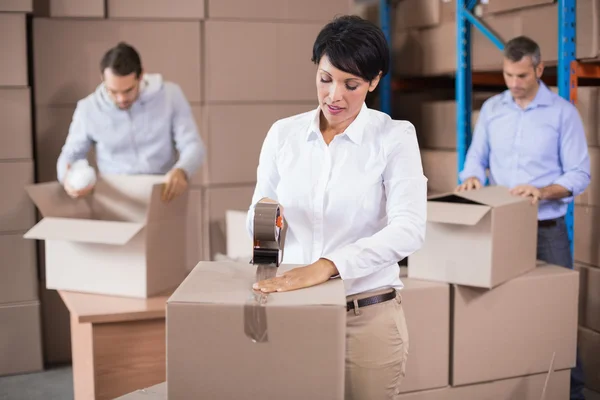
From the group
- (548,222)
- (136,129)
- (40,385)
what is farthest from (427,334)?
(40,385)

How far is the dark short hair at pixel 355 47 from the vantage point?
4.53 ft

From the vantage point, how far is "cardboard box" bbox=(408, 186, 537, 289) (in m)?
2.24

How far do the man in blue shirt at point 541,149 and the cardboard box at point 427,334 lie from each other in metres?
0.57

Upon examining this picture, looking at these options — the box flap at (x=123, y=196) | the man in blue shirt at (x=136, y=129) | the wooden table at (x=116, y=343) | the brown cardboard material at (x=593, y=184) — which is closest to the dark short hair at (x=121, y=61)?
the man in blue shirt at (x=136, y=129)

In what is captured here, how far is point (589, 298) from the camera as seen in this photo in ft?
9.73

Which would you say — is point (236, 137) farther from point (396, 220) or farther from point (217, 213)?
point (396, 220)

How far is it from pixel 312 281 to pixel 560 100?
173 centimetres

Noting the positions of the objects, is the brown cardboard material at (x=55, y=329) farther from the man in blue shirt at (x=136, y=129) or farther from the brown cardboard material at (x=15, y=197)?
the man in blue shirt at (x=136, y=129)

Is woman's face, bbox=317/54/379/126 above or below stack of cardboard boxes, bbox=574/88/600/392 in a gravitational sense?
above

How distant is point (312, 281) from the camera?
1331 mm

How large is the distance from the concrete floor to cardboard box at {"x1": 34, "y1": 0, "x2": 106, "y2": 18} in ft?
5.21

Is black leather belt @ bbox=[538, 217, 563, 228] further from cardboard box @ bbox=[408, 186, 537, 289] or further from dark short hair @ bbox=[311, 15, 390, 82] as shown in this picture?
dark short hair @ bbox=[311, 15, 390, 82]

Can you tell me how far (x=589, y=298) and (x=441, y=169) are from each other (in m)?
1.04

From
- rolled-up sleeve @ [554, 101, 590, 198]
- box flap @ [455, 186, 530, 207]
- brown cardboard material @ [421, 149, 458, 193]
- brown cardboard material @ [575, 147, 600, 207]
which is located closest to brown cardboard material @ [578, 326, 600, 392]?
brown cardboard material @ [575, 147, 600, 207]
